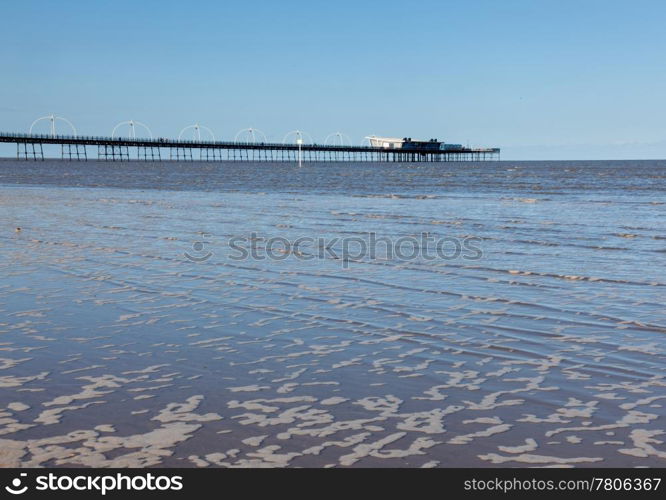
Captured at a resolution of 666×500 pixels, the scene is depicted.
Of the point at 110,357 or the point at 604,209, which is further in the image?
the point at 604,209

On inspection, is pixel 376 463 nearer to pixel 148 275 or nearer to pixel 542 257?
pixel 148 275

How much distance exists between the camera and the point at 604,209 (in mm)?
27297

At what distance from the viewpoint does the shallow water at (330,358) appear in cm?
480

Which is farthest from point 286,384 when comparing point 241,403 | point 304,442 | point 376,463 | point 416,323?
point 416,323

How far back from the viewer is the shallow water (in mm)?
4801

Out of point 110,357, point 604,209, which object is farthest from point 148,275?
point 604,209

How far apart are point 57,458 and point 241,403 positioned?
141 cm

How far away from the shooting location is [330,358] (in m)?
6.81

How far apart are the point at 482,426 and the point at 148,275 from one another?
7353mm
